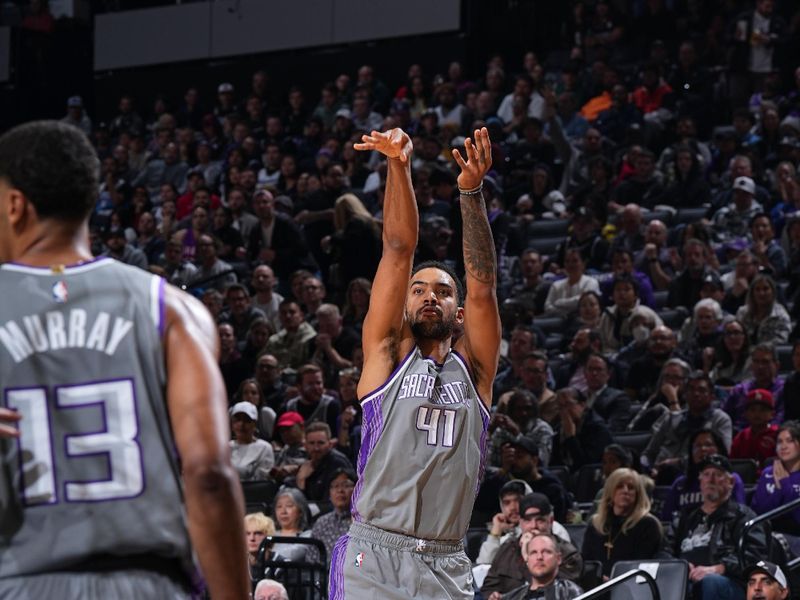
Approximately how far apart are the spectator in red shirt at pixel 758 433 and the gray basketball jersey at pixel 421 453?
5629 millimetres

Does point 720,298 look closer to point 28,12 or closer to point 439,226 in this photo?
point 439,226

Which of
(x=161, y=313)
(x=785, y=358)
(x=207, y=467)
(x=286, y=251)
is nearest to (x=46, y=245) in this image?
(x=161, y=313)

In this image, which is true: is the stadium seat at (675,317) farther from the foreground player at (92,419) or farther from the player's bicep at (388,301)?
the foreground player at (92,419)

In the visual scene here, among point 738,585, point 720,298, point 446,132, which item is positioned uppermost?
point 446,132

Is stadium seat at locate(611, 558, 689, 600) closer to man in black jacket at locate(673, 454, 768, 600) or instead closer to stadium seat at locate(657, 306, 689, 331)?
man in black jacket at locate(673, 454, 768, 600)

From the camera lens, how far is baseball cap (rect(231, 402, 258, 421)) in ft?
39.8

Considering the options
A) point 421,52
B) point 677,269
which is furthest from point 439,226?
point 421,52

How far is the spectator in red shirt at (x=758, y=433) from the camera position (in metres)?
11.2

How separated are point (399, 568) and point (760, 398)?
610 centimetres

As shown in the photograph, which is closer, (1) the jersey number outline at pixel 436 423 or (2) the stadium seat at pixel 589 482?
(1) the jersey number outline at pixel 436 423

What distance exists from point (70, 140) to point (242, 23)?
20326mm

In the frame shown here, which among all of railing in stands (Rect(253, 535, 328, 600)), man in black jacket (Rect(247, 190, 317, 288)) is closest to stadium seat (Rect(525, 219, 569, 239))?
man in black jacket (Rect(247, 190, 317, 288))

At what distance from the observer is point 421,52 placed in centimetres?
2133

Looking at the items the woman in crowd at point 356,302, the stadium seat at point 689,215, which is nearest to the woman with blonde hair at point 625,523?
the woman in crowd at point 356,302
